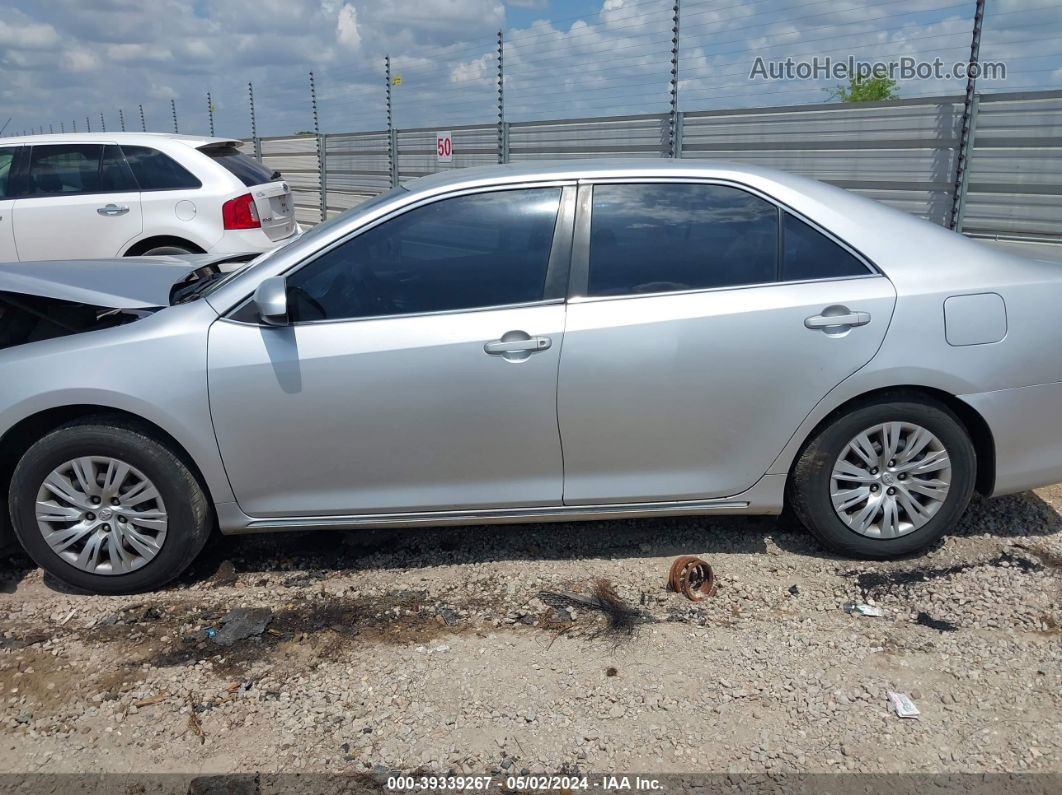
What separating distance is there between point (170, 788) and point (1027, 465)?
351cm

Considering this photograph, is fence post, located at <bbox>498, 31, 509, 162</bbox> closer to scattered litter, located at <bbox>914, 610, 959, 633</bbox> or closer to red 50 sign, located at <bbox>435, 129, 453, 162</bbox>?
red 50 sign, located at <bbox>435, 129, 453, 162</bbox>

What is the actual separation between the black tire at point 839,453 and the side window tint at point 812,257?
1.87 feet

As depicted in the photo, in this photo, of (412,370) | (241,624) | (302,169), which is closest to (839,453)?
(412,370)

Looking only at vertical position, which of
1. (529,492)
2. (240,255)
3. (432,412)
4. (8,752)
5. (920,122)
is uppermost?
(920,122)

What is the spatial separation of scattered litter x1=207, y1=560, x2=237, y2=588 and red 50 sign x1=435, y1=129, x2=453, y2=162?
36.7 feet

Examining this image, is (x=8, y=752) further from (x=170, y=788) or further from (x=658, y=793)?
(x=658, y=793)

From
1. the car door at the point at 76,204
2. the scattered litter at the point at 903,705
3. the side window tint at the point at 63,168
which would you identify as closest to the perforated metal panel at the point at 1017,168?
the scattered litter at the point at 903,705

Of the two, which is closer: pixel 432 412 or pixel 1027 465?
pixel 432 412

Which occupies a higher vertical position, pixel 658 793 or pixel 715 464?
pixel 715 464

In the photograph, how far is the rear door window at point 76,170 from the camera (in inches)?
313

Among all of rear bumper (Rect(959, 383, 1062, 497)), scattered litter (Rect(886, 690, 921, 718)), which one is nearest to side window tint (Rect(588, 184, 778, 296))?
rear bumper (Rect(959, 383, 1062, 497))

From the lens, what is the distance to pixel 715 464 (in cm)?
368

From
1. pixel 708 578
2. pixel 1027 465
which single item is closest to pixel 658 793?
pixel 708 578

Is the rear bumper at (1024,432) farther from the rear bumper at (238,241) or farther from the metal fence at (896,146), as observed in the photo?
the rear bumper at (238,241)
